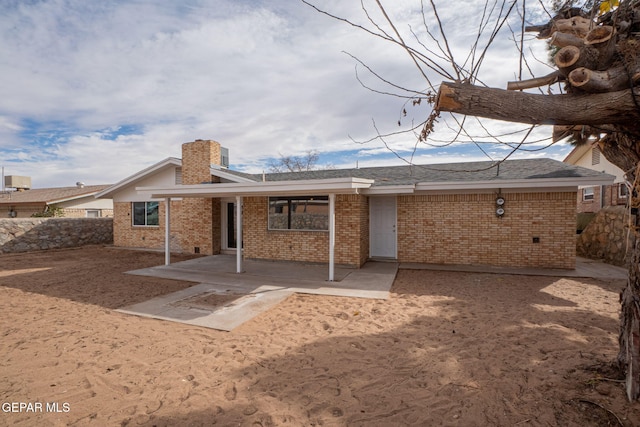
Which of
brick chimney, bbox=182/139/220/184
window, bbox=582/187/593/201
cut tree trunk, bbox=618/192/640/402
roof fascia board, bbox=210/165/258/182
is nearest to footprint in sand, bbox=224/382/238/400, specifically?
cut tree trunk, bbox=618/192/640/402

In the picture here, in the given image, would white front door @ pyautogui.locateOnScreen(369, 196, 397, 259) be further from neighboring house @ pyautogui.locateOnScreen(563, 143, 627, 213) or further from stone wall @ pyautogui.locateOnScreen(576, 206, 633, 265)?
neighboring house @ pyautogui.locateOnScreen(563, 143, 627, 213)

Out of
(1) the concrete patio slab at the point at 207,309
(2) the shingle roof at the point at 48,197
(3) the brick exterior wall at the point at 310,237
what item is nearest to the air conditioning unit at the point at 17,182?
(2) the shingle roof at the point at 48,197

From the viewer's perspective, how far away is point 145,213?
14.0m

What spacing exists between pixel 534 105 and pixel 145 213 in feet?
49.1

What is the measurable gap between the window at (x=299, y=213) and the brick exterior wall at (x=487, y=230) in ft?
8.47

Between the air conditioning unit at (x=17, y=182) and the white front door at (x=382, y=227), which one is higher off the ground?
the air conditioning unit at (x=17, y=182)

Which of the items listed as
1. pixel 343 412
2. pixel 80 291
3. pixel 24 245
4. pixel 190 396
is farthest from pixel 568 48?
pixel 24 245

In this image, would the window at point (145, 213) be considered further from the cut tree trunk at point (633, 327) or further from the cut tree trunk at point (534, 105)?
the cut tree trunk at point (633, 327)

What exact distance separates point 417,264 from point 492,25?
8280 millimetres

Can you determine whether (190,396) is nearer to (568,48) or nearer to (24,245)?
(568,48)

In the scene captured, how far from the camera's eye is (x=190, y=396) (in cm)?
309

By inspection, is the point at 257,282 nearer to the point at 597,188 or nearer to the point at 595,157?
the point at 597,188

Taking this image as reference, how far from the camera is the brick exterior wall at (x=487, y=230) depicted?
8969 mm

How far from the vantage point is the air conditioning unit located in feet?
80.2
